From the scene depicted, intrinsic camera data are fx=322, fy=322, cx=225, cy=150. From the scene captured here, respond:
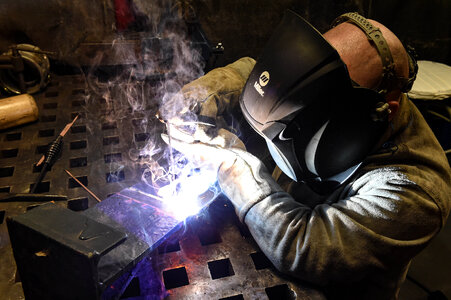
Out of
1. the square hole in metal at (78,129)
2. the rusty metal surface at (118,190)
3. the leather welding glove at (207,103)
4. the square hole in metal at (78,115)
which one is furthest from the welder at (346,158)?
the square hole in metal at (78,115)

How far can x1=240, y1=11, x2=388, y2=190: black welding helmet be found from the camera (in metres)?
1.21

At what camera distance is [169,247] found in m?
1.50

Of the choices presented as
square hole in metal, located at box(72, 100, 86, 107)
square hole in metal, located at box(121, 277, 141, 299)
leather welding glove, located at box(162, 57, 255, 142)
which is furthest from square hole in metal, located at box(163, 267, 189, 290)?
square hole in metal, located at box(72, 100, 86, 107)

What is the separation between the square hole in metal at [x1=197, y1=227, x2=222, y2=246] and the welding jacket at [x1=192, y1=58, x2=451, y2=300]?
0.19 meters

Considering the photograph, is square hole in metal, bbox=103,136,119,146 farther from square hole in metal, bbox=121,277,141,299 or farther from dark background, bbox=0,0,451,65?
dark background, bbox=0,0,451,65

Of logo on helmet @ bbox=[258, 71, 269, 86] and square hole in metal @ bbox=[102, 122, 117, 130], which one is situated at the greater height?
logo on helmet @ bbox=[258, 71, 269, 86]

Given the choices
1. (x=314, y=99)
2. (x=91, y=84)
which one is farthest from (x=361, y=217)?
(x=91, y=84)

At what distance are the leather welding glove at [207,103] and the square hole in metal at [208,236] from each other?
21.2 inches

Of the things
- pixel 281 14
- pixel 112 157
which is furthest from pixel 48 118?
pixel 281 14

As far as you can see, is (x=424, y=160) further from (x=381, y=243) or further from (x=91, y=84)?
(x=91, y=84)

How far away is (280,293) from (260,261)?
160 mm

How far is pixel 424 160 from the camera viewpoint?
1.37 meters

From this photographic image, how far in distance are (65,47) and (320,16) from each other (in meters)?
2.59

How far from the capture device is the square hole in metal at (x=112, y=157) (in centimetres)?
201
